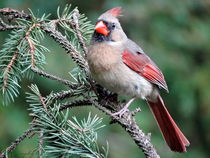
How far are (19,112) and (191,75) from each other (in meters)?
2.08

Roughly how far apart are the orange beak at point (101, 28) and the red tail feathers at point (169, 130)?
2.76 feet

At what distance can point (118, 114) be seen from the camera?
8.02 feet

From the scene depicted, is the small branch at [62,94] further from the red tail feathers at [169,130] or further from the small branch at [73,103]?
the red tail feathers at [169,130]

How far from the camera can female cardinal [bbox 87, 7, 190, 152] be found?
2973 mm

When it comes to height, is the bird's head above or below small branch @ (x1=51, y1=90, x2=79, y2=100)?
above

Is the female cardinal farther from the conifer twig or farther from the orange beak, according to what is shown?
the conifer twig

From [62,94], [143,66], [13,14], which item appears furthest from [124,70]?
[13,14]

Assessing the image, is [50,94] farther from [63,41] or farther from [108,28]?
[108,28]

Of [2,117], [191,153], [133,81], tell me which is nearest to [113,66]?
[133,81]

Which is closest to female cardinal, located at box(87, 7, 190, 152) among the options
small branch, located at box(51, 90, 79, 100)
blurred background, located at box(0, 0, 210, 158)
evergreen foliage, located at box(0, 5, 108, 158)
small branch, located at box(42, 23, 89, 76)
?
evergreen foliage, located at box(0, 5, 108, 158)

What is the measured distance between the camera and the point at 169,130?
323 centimetres

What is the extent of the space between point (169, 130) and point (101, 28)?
100 cm

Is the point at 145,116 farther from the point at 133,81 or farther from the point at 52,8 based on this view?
the point at 52,8

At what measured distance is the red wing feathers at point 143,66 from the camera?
329 cm
